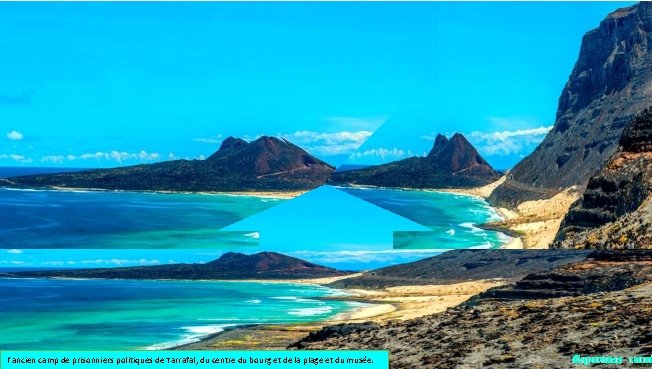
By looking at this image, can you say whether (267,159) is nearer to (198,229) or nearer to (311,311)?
(198,229)

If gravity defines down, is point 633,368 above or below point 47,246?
below

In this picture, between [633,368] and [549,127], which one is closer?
[633,368]

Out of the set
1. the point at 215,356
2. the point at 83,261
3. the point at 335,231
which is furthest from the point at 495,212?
the point at 83,261

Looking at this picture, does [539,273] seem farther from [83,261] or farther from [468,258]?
[83,261]

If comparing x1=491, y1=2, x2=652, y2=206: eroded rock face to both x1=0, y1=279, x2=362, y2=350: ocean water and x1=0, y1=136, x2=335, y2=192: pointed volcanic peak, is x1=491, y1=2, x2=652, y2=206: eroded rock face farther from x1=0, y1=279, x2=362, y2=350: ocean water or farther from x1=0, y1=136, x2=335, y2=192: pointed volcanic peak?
x1=0, y1=279, x2=362, y2=350: ocean water
